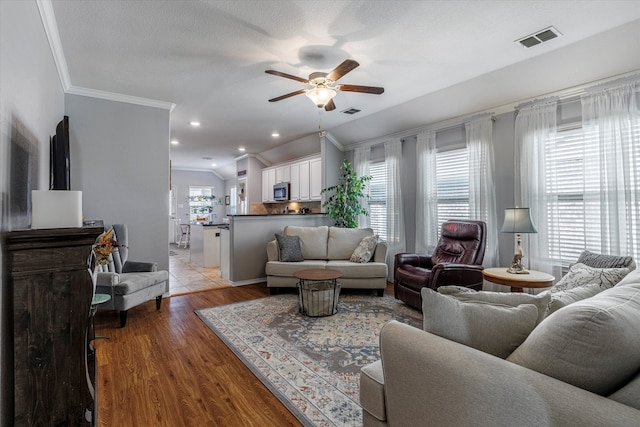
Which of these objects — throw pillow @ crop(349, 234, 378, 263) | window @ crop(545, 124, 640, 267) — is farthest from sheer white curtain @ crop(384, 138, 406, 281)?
window @ crop(545, 124, 640, 267)

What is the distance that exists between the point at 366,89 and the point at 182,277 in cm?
454

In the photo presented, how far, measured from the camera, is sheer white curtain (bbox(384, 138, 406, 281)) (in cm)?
509

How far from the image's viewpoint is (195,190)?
11.1 metres

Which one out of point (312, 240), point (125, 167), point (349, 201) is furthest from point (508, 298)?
point (125, 167)

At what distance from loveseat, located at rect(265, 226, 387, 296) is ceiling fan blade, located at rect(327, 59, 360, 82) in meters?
2.55

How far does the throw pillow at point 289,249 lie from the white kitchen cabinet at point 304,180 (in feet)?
6.53

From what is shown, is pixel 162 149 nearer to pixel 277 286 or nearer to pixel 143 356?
pixel 277 286

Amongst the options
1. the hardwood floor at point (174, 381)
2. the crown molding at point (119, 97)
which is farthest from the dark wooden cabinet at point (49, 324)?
the crown molding at point (119, 97)

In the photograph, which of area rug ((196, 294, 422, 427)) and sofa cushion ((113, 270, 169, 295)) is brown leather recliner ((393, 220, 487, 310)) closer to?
area rug ((196, 294, 422, 427))

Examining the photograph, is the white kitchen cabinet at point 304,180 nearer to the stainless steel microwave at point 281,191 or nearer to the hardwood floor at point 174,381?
the stainless steel microwave at point 281,191

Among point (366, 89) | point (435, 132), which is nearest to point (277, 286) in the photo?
point (366, 89)

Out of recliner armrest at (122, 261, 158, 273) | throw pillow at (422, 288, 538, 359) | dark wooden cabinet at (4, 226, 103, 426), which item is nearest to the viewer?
throw pillow at (422, 288, 538, 359)

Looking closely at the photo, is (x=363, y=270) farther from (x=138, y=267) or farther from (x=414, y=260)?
(x=138, y=267)

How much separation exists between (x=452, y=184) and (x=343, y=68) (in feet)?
8.61
